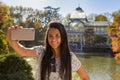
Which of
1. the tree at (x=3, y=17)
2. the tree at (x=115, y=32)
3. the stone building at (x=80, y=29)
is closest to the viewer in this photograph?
the tree at (x=115, y=32)

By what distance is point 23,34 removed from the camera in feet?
8.54

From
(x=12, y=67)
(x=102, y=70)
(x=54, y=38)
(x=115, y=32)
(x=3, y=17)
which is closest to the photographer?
(x=54, y=38)

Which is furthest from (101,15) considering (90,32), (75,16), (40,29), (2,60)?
(2,60)

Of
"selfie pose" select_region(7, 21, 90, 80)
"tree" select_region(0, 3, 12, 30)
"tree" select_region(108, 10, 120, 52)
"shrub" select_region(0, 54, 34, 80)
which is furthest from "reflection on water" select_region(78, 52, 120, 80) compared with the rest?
"selfie pose" select_region(7, 21, 90, 80)

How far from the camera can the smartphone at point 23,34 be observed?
2.59 meters

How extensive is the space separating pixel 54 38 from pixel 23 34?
23 centimetres

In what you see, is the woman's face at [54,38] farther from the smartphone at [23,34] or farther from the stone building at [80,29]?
the stone building at [80,29]

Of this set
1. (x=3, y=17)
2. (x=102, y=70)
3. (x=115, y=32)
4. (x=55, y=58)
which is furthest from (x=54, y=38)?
(x=3, y=17)

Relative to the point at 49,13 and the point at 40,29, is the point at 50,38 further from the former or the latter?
the point at 49,13

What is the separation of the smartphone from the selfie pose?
0.03 metres

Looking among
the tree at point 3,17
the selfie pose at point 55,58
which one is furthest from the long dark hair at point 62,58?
the tree at point 3,17

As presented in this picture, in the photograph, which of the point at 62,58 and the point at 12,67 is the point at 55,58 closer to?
the point at 62,58

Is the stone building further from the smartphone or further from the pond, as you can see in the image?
the smartphone

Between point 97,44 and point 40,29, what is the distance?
29.1ft
